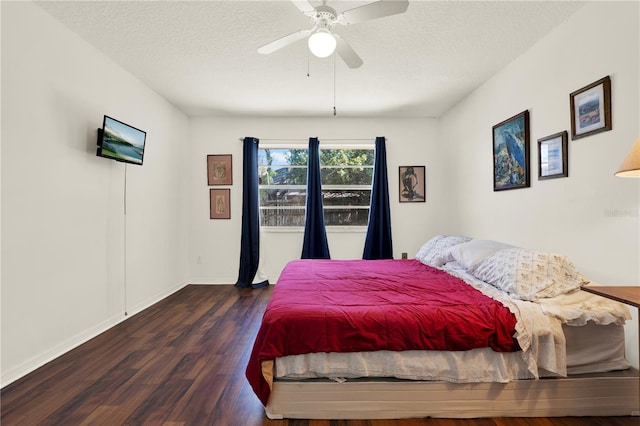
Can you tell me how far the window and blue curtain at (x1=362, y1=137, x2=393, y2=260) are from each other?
225 mm

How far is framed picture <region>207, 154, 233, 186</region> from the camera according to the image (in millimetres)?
4934

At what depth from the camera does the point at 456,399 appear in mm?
1754

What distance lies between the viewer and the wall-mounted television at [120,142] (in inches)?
112

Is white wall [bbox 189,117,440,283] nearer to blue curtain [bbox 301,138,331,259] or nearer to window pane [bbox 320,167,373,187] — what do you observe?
blue curtain [bbox 301,138,331,259]

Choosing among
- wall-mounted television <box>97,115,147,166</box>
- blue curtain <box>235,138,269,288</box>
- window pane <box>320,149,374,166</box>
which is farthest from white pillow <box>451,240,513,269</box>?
wall-mounted television <box>97,115,147,166</box>

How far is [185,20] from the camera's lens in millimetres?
2455

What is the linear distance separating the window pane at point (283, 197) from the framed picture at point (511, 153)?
275cm

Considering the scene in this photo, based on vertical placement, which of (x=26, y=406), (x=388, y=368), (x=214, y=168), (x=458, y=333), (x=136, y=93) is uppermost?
(x=136, y=93)

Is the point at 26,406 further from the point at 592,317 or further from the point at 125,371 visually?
the point at 592,317

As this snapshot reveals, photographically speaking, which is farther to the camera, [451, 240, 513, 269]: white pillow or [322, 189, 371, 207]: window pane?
[322, 189, 371, 207]: window pane

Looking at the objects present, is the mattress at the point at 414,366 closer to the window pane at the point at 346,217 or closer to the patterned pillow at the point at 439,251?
the patterned pillow at the point at 439,251

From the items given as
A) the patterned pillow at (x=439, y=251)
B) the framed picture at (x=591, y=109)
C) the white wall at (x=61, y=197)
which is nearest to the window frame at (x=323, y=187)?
the patterned pillow at (x=439, y=251)

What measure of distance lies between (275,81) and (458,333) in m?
3.12

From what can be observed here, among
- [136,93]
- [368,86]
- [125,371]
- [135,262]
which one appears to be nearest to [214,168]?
[136,93]
